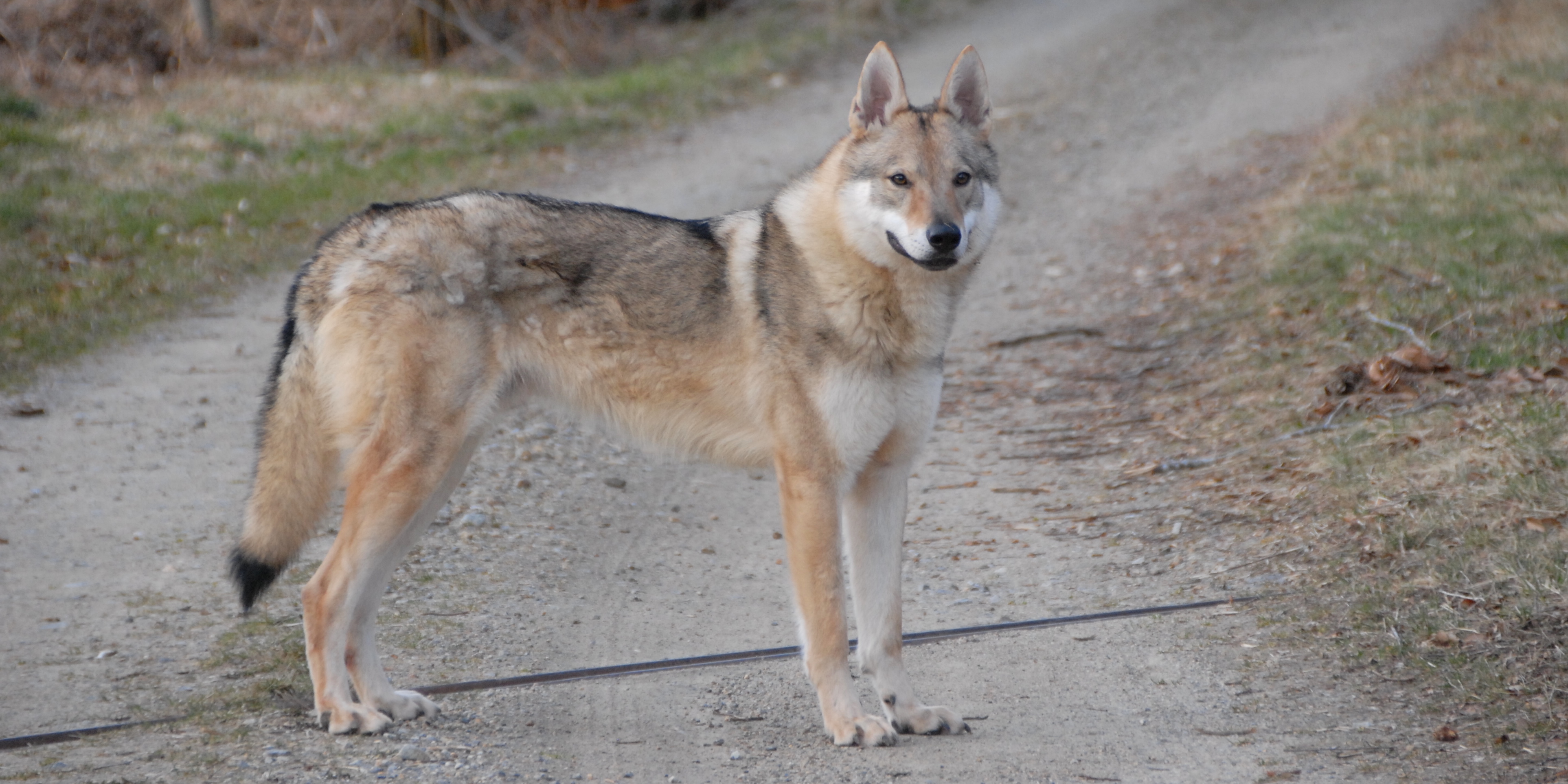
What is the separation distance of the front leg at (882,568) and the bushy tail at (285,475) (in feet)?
6.27

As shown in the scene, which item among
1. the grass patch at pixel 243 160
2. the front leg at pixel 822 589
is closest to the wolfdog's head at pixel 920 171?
the front leg at pixel 822 589

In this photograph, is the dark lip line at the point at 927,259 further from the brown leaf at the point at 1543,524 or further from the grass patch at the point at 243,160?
the grass patch at the point at 243,160

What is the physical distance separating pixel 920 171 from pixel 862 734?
2009mm

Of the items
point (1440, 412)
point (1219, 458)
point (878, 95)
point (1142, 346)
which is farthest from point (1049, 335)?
point (878, 95)

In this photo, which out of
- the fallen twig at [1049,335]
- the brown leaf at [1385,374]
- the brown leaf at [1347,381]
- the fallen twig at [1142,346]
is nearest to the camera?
the brown leaf at [1385,374]

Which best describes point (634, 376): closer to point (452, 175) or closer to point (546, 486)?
point (546, 486)

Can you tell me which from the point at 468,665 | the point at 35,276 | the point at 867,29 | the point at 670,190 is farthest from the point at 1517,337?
the point at 867,29

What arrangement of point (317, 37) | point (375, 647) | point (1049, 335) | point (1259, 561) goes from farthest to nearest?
point (317, 37), point (1049, 335), point (1259, 561), point (375, 647)

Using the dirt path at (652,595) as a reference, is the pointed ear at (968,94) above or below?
Answer: above

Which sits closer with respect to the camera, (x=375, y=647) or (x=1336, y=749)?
(x=1336, y=749)

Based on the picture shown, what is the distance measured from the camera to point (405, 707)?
14.5 feet

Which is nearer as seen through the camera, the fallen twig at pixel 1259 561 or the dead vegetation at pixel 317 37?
the fallen twig at pixel 1259 561

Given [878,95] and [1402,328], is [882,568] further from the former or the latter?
[1402,328]

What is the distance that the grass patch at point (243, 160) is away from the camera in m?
9.39
